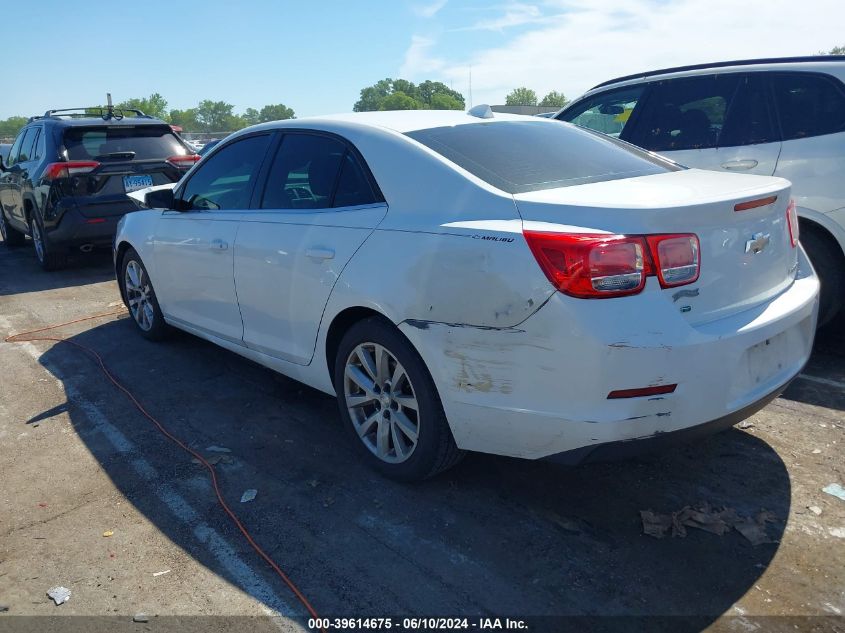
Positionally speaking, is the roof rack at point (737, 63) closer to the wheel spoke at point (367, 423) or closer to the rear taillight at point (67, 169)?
the wheel spoke at point (367, 423)

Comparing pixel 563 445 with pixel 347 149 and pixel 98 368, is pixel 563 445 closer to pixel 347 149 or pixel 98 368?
pixel 347 149

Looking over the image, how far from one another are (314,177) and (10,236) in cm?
961

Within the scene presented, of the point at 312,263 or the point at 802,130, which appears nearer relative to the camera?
the point at 312,263

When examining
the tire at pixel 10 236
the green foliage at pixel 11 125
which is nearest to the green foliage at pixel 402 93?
the green foliage at pixel 11 125

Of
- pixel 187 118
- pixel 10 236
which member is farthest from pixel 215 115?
pixel 10 236

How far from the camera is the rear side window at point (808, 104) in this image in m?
4.52

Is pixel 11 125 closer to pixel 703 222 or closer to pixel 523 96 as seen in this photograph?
pixel 523 96

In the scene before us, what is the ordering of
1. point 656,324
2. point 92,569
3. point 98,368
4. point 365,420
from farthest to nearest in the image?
point 98,368, point 365,420, point 92,569, point 656,324

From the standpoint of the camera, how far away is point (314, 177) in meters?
3.79

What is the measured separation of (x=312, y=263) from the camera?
11.6 feet

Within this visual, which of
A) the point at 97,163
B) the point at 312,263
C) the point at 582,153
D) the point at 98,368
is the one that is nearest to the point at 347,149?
the point at 312,263

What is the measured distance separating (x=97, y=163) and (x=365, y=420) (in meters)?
6.40

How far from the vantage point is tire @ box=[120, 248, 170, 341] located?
5529 millimetres

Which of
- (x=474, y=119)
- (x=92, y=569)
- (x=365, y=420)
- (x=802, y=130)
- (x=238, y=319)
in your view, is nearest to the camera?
(x=92, y=569)
